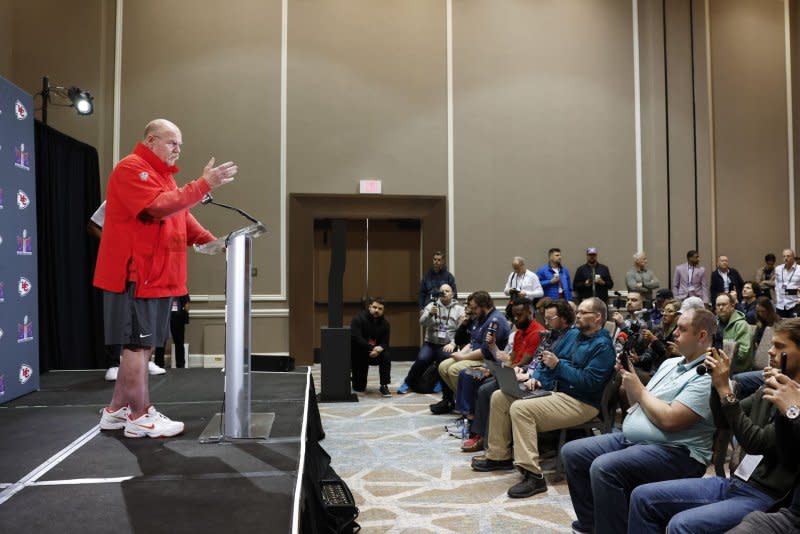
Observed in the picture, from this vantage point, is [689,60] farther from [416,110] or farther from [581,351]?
[581,351]

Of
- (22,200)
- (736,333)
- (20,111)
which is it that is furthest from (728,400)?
(20,111)

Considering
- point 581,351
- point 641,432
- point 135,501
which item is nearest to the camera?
point 135,501

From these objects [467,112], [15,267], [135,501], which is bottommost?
[135,501]

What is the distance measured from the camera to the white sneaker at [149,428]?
9.37ft

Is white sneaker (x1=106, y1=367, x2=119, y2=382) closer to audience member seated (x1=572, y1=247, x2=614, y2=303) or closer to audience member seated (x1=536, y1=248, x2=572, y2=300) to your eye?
audience member seated (x1=536, y1=248, x2=572, y2=300)

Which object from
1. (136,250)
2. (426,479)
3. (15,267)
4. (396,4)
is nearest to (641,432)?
(426,479)

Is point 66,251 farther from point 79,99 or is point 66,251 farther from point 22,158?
point 22,158

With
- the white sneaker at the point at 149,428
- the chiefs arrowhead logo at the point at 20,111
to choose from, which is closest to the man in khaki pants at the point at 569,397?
the white sneaker at the point at 149,428

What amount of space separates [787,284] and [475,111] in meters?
4.82

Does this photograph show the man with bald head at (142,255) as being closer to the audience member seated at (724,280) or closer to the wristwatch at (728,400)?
the wristwatch at (728,400)

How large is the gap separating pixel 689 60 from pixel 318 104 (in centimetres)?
542

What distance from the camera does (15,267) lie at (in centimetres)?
387

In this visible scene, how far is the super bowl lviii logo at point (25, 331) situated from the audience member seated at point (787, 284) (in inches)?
334

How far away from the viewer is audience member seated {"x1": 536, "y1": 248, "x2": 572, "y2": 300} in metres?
8.99
